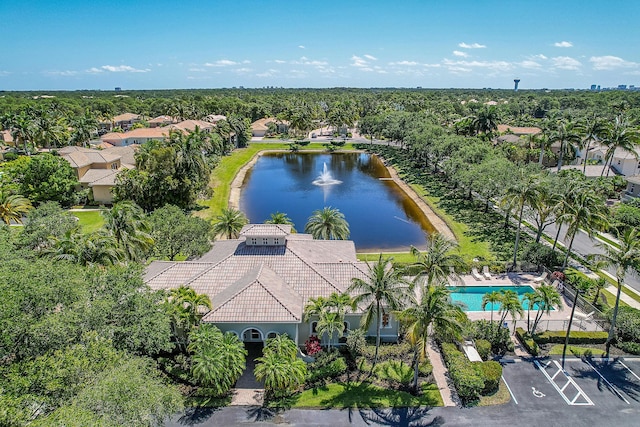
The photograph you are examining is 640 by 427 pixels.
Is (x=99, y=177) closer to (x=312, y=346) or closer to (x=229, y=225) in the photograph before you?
(x=229, y=225)

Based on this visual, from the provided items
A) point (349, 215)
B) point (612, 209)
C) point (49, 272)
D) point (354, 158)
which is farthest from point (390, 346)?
point (354, 158)

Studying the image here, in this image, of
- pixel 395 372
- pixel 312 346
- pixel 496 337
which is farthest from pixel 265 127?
pixel 395 372

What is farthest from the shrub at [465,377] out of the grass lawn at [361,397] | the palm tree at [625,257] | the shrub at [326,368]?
the palm tree at [625,257]

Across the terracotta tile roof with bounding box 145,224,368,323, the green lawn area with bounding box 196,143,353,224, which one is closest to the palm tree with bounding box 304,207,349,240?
the terracotta tile roof with bounding box 145,224,368,323

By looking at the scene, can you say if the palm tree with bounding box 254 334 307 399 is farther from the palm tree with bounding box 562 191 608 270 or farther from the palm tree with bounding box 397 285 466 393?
the palm tree with bounding box 562 191 608 270

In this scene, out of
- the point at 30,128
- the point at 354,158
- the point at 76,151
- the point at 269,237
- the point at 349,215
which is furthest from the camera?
the point at 354,158

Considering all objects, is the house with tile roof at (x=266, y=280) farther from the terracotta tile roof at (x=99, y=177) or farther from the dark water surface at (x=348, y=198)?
the terracotta tile roof at (x=99, y=177)

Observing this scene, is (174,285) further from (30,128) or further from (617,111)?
(617,111)

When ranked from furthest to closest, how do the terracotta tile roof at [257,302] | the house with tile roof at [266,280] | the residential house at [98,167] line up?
the residential house at [98,167], the house with tile roof at [266,280], the terracotta tile roof at [257,302]
